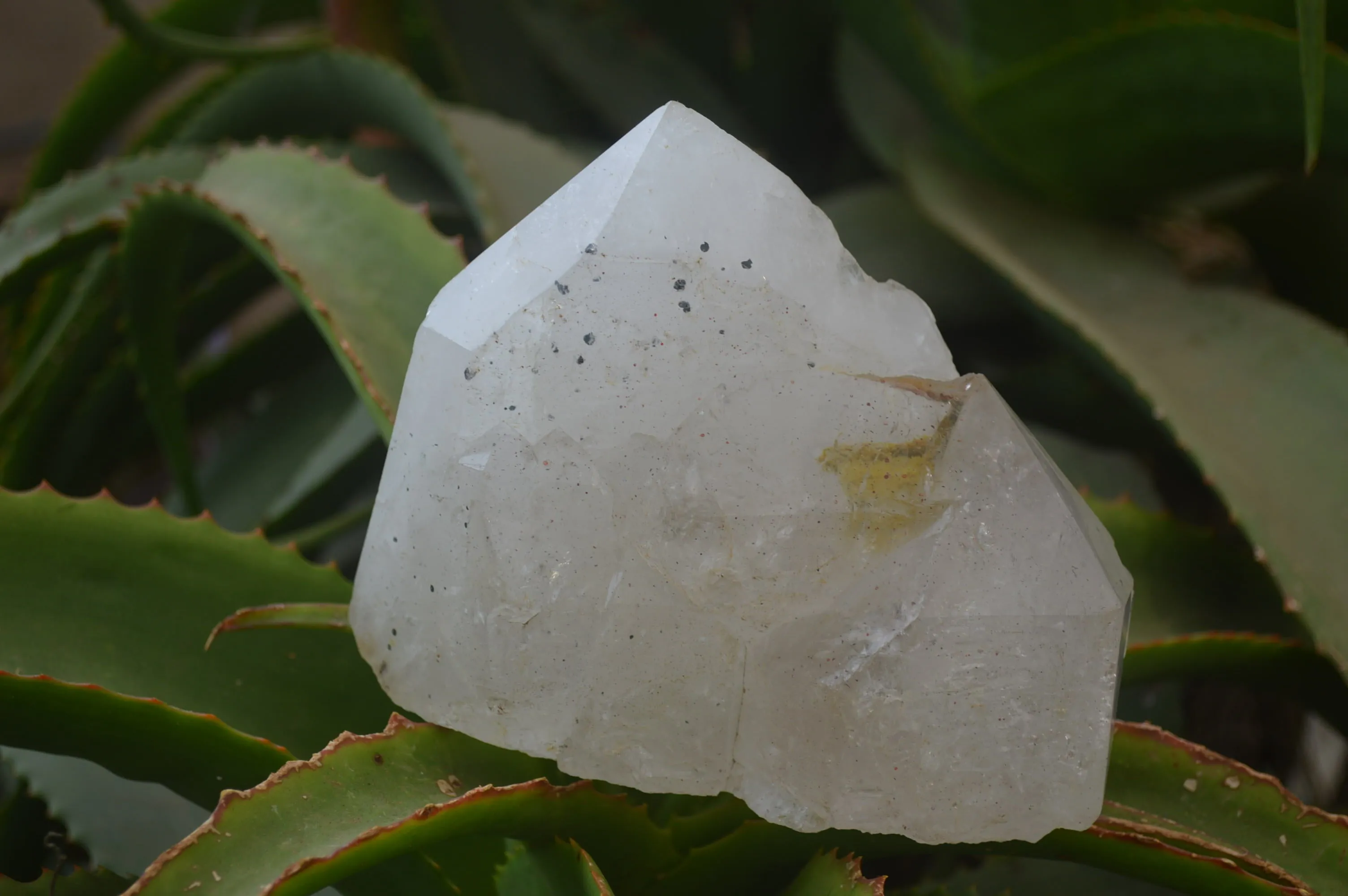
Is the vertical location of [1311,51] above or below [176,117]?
below

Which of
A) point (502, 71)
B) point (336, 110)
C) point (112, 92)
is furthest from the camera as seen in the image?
point (502, 71)

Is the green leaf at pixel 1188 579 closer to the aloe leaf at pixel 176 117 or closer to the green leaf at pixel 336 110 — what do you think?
the green leaf at pixel 336 110

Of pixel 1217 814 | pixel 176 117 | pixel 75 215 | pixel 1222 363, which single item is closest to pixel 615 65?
pixel 176 117

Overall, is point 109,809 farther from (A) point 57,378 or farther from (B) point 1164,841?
(B) point 1164,841

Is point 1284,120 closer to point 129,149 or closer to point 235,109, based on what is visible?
point 235,109

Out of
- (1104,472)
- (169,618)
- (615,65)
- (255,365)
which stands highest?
(615,65)

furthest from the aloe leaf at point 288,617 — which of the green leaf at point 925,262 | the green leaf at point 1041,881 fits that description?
the green leaf at point 925,262

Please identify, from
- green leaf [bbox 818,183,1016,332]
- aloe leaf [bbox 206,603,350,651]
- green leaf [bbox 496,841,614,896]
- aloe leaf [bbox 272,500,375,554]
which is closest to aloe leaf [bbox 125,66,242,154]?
aloe leaf [bbox 272,500,375,554]
